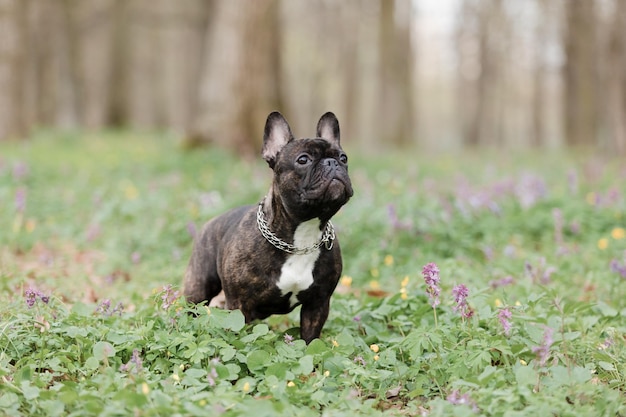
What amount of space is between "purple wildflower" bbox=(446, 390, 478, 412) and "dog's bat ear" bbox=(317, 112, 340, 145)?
1.86 m

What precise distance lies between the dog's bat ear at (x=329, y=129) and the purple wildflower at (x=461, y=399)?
73.3 inches

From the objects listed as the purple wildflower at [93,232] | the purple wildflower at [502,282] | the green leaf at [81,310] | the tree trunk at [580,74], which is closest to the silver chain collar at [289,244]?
the green leaf at [81,310]

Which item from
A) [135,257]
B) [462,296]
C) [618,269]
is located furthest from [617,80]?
[462,296]

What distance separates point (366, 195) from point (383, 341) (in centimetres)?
484

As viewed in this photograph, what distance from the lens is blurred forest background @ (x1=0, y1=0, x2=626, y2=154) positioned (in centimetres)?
1324

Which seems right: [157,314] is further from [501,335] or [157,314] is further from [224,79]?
[224,79]

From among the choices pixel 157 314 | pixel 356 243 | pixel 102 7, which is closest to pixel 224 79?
pixel 356 243

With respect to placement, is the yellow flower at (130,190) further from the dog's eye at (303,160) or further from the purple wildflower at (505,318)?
the purple wildflower at (505,318)

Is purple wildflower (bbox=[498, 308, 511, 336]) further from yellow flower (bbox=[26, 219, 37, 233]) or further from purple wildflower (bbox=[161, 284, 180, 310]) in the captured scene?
yellow flower (bbox=[26, 219, 37, 233])

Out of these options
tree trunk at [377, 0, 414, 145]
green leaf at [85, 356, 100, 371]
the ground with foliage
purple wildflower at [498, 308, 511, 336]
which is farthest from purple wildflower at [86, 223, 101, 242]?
tree trunk at [377, 0, 414, 145]

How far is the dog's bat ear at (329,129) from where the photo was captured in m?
4.46

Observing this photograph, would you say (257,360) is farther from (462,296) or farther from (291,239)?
(462,296)

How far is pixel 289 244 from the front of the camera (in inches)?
162

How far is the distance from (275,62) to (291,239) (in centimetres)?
1070
